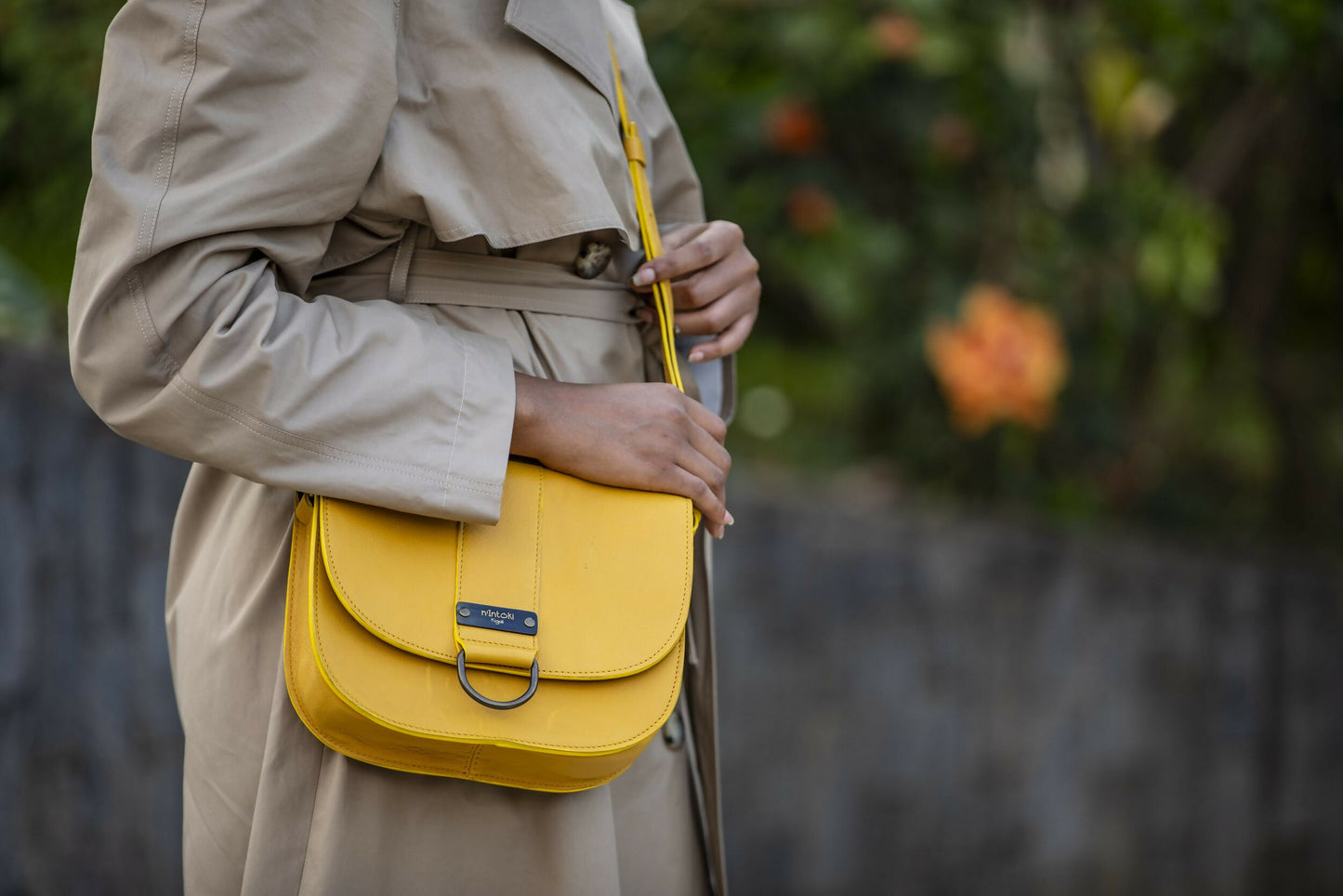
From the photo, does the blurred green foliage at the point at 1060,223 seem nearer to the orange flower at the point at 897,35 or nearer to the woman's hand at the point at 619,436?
the orange flower at the point at 897,35

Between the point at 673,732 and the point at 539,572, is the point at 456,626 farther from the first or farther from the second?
the point at 673,732

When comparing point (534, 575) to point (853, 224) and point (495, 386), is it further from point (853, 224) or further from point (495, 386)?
point (853, 224)

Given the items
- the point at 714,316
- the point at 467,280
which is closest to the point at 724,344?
the point at 714,316

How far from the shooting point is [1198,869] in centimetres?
411

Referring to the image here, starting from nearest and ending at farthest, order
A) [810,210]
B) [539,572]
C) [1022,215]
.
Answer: [539,572] < [810,210] < [1022,215]

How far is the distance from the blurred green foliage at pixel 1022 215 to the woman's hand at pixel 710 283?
5.30 ft

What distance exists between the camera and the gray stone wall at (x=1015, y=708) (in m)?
3.49

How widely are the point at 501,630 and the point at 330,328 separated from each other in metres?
0.31

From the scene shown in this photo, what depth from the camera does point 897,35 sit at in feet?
9.80

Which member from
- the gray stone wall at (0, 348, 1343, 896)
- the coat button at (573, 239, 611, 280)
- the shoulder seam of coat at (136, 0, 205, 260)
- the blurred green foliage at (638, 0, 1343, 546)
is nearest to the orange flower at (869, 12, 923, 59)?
the blurred green foliage at (638, 0, 1343, 546)

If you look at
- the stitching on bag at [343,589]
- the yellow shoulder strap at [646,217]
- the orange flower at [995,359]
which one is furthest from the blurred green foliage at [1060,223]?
the stitching on bag at [343,589]

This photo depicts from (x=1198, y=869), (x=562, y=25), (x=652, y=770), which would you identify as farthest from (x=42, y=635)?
(x=1198, y=869)

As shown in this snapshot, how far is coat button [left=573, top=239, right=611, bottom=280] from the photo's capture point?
4.21ft

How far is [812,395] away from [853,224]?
1.26 metres
